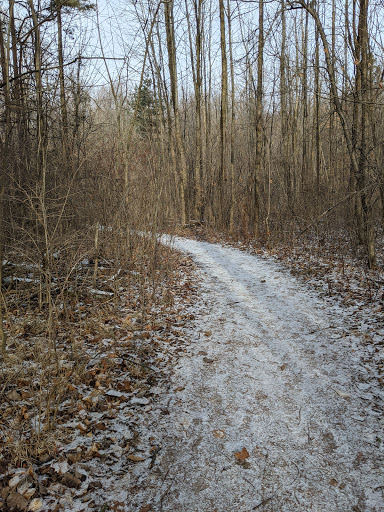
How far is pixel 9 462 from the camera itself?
97.1 inches

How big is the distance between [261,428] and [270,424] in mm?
95

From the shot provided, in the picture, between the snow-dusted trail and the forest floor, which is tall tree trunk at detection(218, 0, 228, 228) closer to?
the forest floor

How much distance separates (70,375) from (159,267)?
4.18 m

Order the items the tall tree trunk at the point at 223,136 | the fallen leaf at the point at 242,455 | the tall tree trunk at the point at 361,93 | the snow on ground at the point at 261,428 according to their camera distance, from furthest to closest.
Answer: the tall tree trunk at the point at 223,136
the tall tree trunk at the point at 361,93
the fallen leaf at the point at 242,455
the snow on ground at the point at 261,428

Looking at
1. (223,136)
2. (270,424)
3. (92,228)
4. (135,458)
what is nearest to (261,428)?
(270,424)

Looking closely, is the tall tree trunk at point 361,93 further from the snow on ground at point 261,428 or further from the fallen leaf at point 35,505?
the fallen leaf at point 35,505

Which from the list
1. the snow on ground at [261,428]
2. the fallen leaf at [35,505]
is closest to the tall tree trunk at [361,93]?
the snow on ground at [261,428]

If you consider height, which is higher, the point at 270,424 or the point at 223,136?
the point at 223,136

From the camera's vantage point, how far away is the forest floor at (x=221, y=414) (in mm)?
2295

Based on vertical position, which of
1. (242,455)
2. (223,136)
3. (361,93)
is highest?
(223,136)

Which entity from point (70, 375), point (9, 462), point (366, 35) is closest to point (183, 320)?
point (70, 375)

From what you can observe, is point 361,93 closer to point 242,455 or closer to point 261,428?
point 261,428

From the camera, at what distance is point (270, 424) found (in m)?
2.93

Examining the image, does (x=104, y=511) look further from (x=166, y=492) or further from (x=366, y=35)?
(x=366, y=35)
